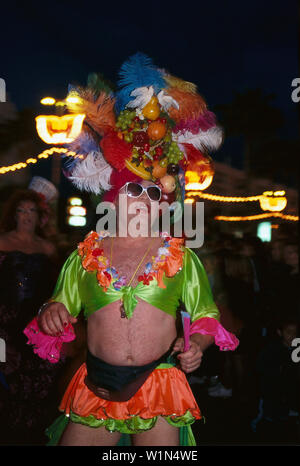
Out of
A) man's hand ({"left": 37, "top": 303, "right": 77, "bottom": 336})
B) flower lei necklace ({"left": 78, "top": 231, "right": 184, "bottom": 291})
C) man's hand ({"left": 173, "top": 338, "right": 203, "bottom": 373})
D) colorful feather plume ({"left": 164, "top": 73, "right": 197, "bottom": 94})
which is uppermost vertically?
colorful feather plume ({"left": 164, "top": 73, "right": 197, "bottom": 94})

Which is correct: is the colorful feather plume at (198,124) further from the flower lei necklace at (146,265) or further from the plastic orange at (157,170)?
the flower lei necklace at (146,265)

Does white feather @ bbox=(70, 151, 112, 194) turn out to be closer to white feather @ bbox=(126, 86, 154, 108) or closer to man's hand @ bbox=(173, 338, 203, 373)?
white feather @ bbox=(126, 86, 154, 108)

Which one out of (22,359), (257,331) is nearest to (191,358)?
(22,359)

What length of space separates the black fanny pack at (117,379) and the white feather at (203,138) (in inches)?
48.5

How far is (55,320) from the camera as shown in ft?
8.71

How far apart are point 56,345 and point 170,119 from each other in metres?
1.39

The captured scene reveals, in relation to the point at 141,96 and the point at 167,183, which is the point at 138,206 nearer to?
the point at 167,183

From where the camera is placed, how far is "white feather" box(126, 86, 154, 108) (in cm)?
296

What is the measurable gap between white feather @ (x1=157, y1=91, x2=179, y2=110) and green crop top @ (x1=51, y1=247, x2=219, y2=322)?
2.72 ft

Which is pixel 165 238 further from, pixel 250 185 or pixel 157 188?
pixel 250 185

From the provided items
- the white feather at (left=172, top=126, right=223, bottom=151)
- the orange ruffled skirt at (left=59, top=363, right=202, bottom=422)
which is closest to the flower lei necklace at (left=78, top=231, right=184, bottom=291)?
the orange ruffled skirt at (left=59, top=363, right=202, bottom=422)

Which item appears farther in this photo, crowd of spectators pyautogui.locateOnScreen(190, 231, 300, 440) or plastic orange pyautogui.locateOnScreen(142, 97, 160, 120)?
crowd of spectators pyautogui.locateOnScreen(190, 231, 300, 440)

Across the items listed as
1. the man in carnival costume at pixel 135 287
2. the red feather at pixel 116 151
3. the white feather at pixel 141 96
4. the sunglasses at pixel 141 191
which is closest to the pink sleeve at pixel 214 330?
the man in carnival costume at pixel 135 287

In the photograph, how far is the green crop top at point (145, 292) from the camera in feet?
8.91
